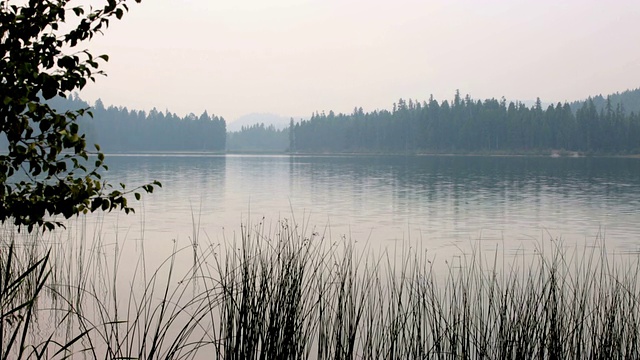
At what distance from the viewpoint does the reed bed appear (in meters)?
6.86

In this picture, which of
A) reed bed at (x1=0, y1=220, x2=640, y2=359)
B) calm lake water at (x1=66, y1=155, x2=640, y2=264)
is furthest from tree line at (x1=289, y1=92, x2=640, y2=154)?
reed bed at (x1=0, y1=220, x2=640, y2=359)

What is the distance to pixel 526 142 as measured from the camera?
160 metres

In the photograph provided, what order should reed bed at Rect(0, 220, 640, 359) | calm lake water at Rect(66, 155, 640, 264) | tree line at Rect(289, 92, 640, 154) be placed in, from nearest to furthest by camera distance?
1. reed bed at Rect(0, 220, 640, 359)
2. calm lake water at Rect(66, 155, 640, 264)
3. tree line at Rect(289, 92, 640, 154)

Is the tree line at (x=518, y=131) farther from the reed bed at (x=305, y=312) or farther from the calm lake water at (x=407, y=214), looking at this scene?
the reed bed at (x=305, y=312)

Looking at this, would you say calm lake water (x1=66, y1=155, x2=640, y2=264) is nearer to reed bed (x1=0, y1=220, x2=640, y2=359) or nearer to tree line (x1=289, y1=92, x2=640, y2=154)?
reed bed (x1=0, y1=220, x2=640, y2=359)

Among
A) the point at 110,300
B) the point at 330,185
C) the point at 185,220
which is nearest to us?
the point at 110,300

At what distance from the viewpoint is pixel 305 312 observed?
9352 millimetres

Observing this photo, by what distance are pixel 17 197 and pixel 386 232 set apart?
727 inches

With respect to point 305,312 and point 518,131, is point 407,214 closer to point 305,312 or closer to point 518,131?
point 305,312

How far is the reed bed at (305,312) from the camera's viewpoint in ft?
22.5

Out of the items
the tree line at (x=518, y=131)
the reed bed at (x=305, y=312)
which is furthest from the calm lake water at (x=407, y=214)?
the tree line at (x=518, y=131)

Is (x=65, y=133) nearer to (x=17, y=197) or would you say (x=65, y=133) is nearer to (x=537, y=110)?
(x=17, y=197)

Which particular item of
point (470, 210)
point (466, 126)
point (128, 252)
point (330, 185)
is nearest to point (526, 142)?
point (466, 126)

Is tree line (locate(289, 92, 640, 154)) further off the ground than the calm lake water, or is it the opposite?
tree line (locate(289, 92, 640, 154))
